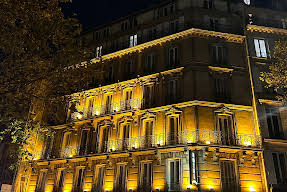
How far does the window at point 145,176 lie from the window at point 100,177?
351 centimetres

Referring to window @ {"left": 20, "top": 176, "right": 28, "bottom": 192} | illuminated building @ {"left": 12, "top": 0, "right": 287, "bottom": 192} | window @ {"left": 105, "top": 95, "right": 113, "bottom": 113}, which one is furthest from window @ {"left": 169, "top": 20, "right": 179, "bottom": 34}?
window @ {"left": 20, "top": 176, "right": 28, "bottom": 192}

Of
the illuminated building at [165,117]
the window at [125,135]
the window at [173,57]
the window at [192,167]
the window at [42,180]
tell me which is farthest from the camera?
the window at [42,180]

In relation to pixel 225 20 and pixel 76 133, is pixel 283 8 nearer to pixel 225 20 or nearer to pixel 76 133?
pixel 225 20

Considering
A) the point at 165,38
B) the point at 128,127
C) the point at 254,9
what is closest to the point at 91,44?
the point at 165,38

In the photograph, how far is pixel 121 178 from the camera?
20125mm

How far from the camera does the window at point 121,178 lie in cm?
1975

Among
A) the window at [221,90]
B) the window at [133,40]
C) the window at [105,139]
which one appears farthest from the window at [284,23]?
the window at [105,139]

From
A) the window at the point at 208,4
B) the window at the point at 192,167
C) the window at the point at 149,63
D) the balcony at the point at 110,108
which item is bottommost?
the window at the point at 192,167

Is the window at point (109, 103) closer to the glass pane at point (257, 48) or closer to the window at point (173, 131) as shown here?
the window at point (173, 131)

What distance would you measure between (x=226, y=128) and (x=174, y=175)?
5018mm

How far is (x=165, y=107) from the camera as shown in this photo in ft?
66.1

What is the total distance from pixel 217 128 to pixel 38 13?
13.3 meters

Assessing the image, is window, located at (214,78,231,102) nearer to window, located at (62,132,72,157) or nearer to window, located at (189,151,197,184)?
window, located at (189,151,197,184)

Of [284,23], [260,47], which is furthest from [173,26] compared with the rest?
[284,23]
